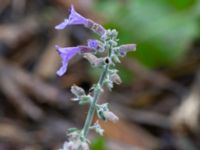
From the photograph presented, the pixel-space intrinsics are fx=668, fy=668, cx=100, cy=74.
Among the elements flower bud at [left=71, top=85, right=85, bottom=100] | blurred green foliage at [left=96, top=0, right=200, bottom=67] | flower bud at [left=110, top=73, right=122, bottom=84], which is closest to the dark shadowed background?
blurred green foliage at [left=96, top=0, right=200, bottom=67]

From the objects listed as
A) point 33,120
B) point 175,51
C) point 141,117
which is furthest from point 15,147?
point 175,51

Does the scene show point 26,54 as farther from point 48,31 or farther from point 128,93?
point 128,93

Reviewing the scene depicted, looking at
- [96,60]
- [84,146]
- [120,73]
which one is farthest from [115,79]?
[120,73]

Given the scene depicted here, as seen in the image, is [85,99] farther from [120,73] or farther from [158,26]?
[158,26]

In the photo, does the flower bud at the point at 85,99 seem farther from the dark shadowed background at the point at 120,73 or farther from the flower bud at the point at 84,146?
the dark shadowed background at the point at 120,73

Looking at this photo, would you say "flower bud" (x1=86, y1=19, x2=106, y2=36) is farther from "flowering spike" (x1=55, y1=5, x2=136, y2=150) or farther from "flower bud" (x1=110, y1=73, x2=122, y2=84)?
"flower bud" (x1=110, y1=73, x2=122, y2=84)

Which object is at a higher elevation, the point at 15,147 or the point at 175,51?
the point at 175,51

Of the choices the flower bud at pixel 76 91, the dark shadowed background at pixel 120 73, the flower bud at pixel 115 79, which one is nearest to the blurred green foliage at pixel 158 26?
the dark shadowed background at pixel 120 73

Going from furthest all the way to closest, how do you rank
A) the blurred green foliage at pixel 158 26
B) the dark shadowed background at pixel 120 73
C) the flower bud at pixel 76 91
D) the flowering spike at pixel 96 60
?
the blurred green foliage at pixel 158 26 → the dark shadowed background at pixel 120 73 → the flower bud at pixel 76 91 → the flowering spike at pixel 96 60
